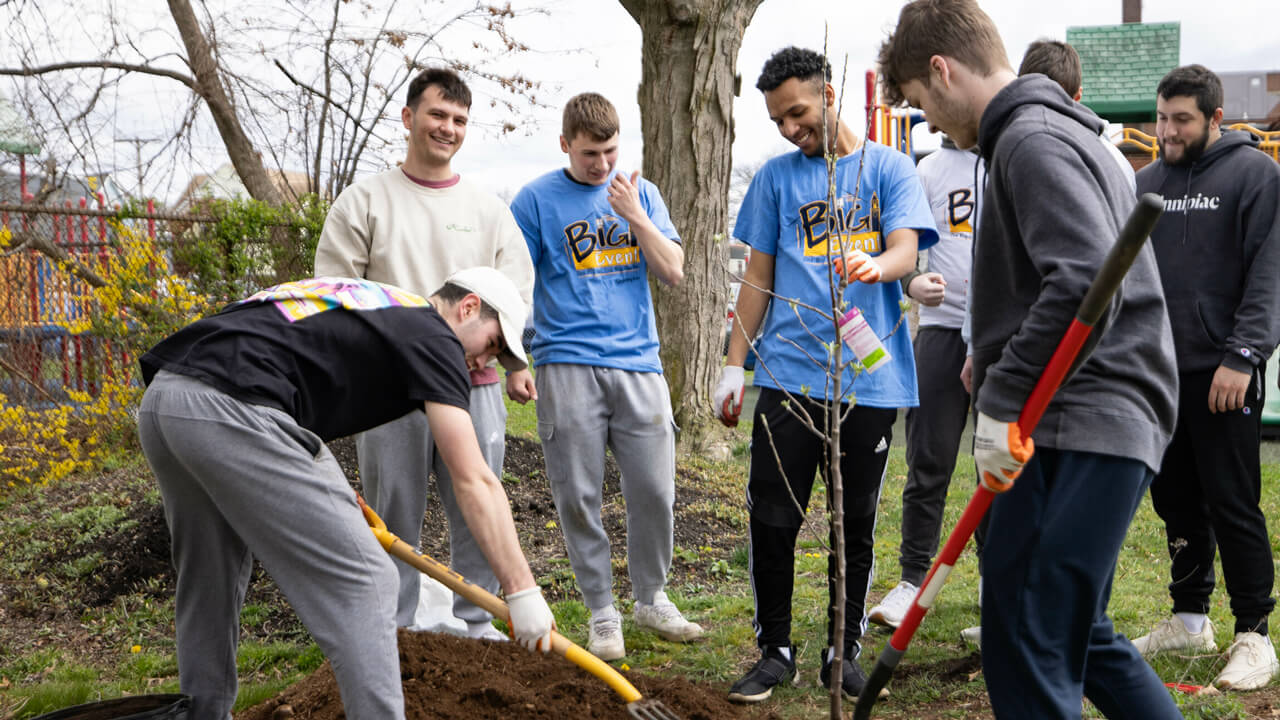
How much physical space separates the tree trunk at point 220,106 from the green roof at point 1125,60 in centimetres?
1462

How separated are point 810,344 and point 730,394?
334mm

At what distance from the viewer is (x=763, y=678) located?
3389 mm

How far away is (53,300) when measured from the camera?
6.87 meters

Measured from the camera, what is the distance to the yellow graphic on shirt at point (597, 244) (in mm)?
3961

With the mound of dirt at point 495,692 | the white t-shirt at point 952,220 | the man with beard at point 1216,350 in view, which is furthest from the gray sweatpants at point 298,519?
the man with beard at point 1216,350

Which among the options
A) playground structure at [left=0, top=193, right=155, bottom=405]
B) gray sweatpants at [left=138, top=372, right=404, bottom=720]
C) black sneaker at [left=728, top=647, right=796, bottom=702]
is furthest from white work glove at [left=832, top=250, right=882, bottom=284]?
playground structure at [left=0, top=193, right=155, bottom=405]

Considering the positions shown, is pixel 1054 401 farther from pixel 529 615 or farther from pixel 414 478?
pixel 414 478

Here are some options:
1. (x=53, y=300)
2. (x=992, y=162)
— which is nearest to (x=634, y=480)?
(x=992, y=162)

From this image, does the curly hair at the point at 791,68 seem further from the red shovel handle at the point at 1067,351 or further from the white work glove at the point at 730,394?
the red shovel handle at the point at 1067,351

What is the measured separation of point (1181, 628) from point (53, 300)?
6.86 m

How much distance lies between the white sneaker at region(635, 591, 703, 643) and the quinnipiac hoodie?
206 centimetres

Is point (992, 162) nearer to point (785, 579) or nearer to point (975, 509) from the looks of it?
point (975, 509)

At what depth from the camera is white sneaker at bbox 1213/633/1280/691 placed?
332cm

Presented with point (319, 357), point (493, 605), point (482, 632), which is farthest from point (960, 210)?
point (319, 357)
